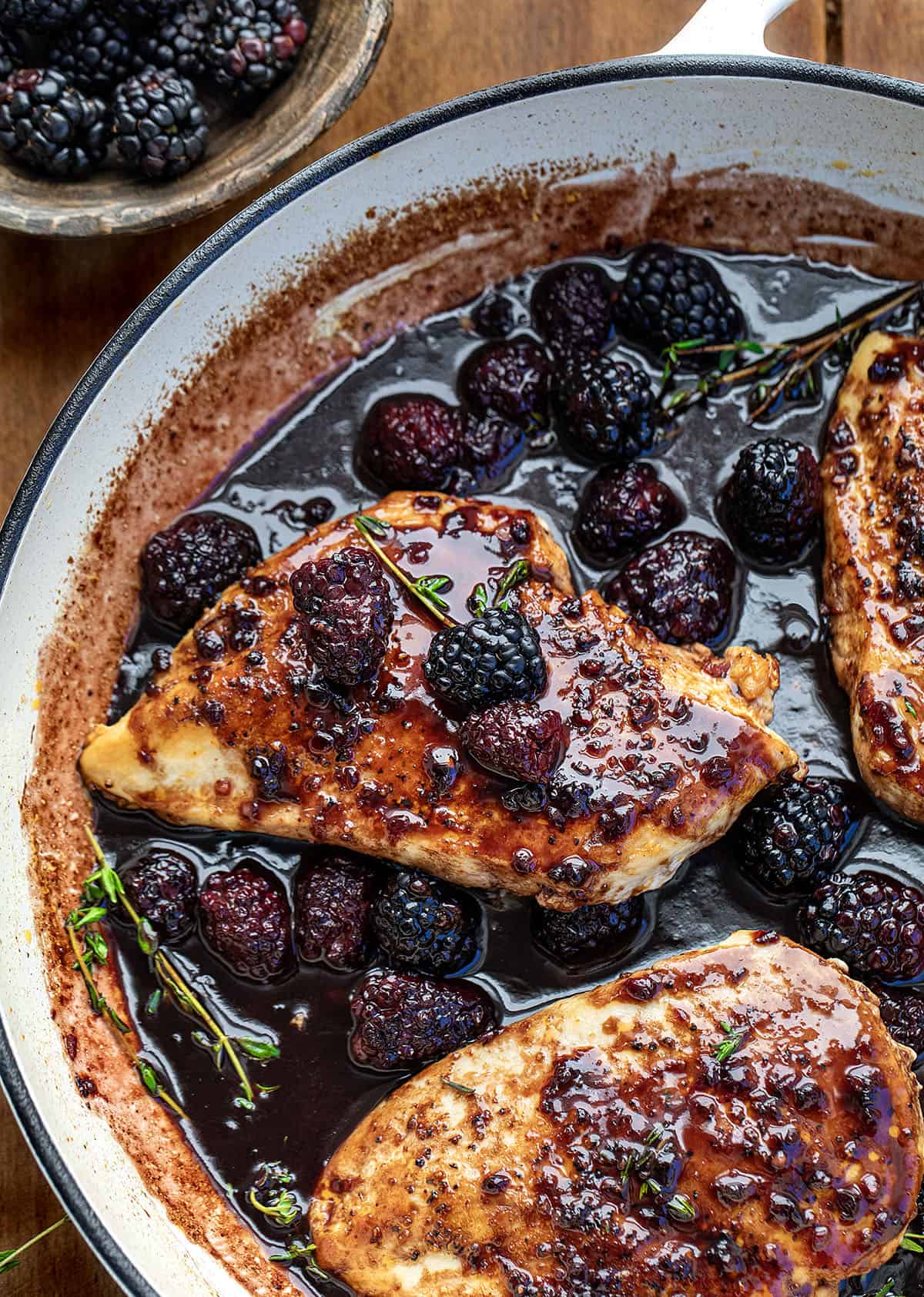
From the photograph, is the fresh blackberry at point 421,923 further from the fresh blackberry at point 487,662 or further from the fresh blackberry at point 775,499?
the fresh blackberry at point 775,499

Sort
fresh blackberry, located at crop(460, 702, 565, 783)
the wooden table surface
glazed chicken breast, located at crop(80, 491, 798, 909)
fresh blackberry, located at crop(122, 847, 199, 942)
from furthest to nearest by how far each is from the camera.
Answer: the wooden table surface < fresh blackberry, located at crop(122, 847, 199, 942) < glazed chicken breast, located at crop(80, 491, 798, 909) < fresh blackberry, located at crop(460, 702, 565, 783)

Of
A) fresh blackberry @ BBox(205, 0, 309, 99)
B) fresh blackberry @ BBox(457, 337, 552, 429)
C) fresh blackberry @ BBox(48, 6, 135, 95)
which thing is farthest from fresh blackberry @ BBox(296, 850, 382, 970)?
fresh blackberry @ BBox(48, 6, 135, 95)

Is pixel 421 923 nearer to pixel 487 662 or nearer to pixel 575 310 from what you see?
pixel 487 662

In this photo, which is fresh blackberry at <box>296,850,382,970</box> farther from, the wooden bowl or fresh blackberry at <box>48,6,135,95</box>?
fresh blackberry at <box>48,6,135,95</box>

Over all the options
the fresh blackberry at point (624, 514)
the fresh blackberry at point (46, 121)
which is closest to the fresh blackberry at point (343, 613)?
the fresh blackberry at point (624, 514)

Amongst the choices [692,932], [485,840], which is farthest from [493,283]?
[692,932]

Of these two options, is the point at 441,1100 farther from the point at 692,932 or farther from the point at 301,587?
the point at 301,587
